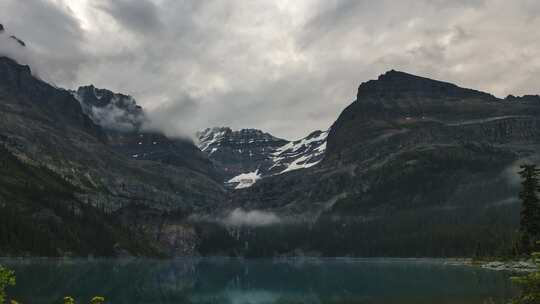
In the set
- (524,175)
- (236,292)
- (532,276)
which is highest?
(524,175)

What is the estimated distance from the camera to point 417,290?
301 feet

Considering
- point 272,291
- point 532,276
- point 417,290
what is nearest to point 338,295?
point 417,290

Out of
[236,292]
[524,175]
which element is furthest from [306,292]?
[524,175]

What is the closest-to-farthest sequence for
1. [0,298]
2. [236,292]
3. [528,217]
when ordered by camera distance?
[0,298] → [528,217] → [236,292]

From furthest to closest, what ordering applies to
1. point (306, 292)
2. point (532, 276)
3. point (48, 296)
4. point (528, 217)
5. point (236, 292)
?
1. point (236, 292)
2. point (306, 292)
3. point (528, 217)
4. point (48, 296)
5. point (532, 276)

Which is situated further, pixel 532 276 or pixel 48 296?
pixel 48 296

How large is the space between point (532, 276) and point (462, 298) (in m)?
56.2

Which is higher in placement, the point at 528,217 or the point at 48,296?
the point at 528,217

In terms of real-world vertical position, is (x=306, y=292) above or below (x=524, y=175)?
below

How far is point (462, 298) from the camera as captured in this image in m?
72.6

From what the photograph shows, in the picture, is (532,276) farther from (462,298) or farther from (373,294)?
(373,294)

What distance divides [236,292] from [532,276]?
98.8m

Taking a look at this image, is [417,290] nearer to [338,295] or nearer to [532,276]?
[338,295]

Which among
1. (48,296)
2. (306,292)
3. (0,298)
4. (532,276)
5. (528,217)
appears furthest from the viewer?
(306,292)
